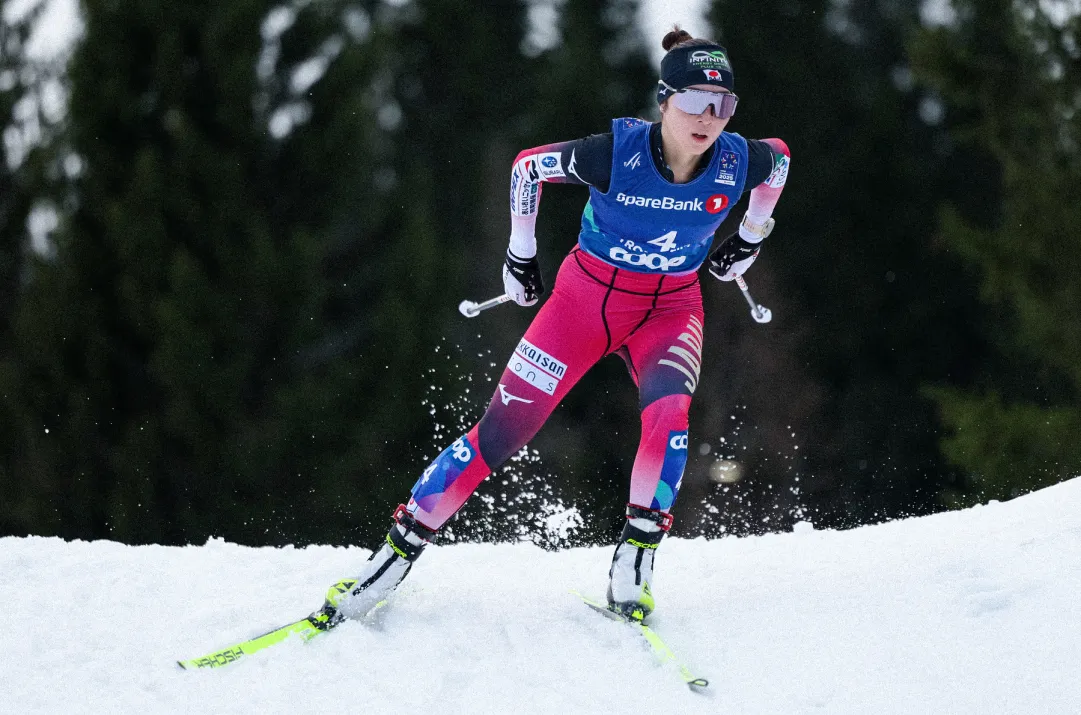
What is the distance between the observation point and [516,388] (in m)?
3.92

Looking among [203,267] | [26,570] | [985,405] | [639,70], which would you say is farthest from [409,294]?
[26,570]

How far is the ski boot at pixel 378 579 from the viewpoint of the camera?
3.68 meters

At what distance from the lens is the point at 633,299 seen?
398 cm

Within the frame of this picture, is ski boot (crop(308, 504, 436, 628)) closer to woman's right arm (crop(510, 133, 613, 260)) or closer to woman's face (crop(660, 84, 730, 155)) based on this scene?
woman's right arm (crop(510, 133, 613, 260))

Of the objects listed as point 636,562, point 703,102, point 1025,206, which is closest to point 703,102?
point 703,102

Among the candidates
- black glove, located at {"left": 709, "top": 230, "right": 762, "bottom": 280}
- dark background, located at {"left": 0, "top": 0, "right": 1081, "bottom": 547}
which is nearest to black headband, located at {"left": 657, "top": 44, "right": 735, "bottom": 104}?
black glove, located at {"left": 709, "top": 230, "right": 762, "bottom": 280}

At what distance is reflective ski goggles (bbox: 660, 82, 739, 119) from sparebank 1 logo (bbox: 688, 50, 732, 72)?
0.10 meters

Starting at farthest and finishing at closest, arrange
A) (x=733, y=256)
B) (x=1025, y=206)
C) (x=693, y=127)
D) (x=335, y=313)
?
(x=335, y=313)
(x=1025, y=206)
(x=733, y=256)
(x=693, y=127)

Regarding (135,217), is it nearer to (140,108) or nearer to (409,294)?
(140,108)

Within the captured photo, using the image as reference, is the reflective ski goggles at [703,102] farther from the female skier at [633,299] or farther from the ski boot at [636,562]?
the ski boot at [636,562]

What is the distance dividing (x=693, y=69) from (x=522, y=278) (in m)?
0.92

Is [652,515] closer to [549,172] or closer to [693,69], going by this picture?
[549,172]

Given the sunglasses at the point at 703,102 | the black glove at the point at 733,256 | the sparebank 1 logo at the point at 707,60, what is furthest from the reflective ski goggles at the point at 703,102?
the black glove at the point at 733,256

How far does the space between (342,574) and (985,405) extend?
1164 cm
